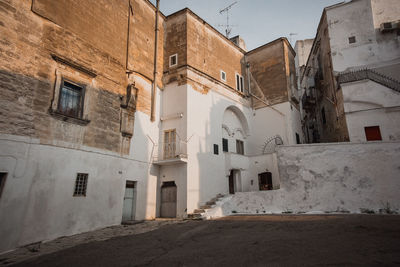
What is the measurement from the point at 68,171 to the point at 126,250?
200 inches

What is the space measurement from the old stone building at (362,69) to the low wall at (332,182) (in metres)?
3.04


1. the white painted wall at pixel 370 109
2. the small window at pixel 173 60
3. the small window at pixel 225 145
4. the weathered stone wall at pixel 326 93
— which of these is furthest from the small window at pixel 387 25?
the small window at pixel 173 60

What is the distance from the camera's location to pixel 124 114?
13398mm

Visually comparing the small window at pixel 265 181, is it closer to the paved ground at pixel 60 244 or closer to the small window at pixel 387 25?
the paved ground at pixel 60 244

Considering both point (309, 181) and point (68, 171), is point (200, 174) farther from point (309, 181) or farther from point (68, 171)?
point (68, 171)

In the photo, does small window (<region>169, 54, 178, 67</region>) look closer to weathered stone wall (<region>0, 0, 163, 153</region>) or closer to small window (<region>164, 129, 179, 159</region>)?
weathered stone wall (<region>0, 0, 163, 153</region>)

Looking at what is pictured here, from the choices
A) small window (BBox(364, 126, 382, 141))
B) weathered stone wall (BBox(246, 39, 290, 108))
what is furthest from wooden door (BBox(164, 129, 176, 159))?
small window (BBox(364, 126, 382, 141))

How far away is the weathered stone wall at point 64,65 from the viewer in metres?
9.31

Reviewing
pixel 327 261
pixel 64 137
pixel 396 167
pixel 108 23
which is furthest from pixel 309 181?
pixel 108 23

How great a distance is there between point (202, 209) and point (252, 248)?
812cm

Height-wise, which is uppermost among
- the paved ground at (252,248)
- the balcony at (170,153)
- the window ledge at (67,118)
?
the window ledge at (67,118)

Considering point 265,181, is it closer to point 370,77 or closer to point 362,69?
point 370,77

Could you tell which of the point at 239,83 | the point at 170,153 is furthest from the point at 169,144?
the point at 239,83

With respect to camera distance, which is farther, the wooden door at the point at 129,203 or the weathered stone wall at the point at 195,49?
the weathered stone wall at the point at 195,49
